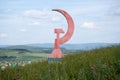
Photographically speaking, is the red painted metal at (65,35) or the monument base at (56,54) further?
the red painted metal at (65,35)

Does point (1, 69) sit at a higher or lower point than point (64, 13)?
lower

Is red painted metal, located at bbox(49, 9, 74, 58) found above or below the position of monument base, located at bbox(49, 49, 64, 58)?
above

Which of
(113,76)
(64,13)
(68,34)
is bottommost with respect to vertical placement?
(113,76)

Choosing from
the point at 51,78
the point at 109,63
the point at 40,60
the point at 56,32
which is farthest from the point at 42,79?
the point at 56,32

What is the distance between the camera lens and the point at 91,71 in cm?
718

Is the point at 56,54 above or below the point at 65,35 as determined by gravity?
below

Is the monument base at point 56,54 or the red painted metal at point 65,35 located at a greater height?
the red painted metal at point 65,35

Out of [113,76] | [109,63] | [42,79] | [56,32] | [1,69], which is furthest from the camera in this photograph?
[56,32]

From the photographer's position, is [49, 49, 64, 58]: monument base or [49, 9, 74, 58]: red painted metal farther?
[49, 9, 74, 58]: red painted metal

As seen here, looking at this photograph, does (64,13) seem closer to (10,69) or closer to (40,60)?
(40,60)

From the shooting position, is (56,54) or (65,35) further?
(65,35)

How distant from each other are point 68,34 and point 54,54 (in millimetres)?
1131

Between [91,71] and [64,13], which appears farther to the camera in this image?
[64,13]

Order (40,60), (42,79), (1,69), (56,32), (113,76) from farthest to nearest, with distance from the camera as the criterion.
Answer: (56,32), (40,60), (1,69), (113,76), (42,79)
